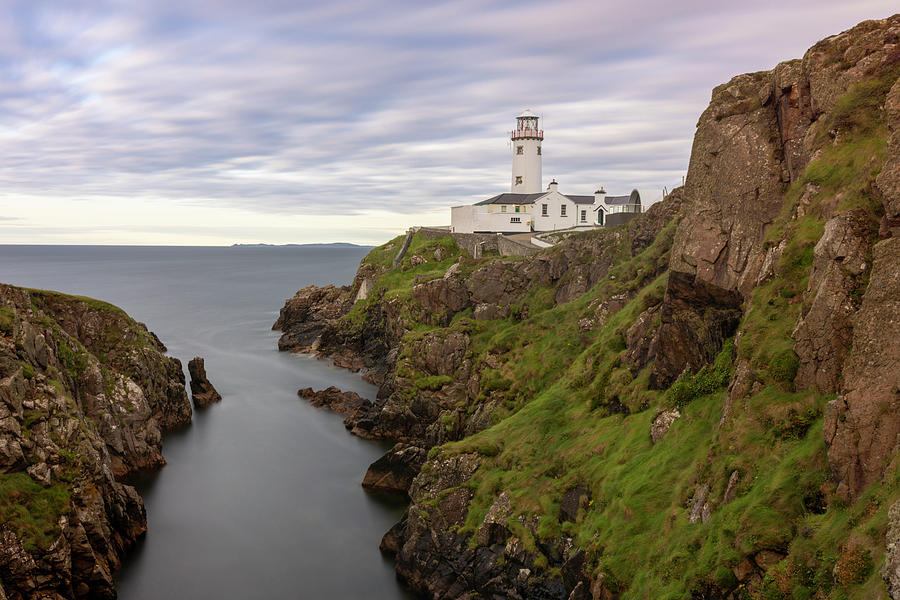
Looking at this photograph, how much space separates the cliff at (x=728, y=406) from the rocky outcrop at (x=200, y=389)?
33173 millimetres

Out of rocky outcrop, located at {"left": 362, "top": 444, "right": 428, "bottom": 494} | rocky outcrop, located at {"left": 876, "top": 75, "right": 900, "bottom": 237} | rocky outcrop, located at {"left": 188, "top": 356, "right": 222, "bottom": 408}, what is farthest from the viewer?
rocky outcrop, located at {"left": 188, "top": 356, "right": 222, "bottom": 408}

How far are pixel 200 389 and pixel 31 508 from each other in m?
44.7

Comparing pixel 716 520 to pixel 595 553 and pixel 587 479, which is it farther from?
pixel 587 479

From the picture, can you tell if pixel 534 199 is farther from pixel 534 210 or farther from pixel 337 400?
pixel 337 400

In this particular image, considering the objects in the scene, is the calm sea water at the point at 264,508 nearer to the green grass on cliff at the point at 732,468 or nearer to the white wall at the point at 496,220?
the green grass on cliff at the point at 732,468

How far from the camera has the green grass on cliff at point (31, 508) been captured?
35.9 meters

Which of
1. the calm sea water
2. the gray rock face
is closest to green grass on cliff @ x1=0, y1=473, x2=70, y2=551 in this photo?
the calm sea water

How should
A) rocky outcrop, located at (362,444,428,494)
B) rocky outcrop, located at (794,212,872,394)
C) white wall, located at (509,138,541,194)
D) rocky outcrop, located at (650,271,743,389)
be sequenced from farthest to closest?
white wall, located at (509,138,541,194) → rocky outcrop, located at (362,444,428,494) → rocky outcrop, located at (650,271,743,389) → rocky outcrop, located at (794,212,872,394)

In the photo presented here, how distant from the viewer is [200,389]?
8156cm

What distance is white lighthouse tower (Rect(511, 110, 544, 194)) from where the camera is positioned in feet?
390

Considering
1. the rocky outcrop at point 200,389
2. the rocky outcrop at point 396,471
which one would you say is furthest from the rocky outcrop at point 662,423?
the rocky outcrop at point 200,389

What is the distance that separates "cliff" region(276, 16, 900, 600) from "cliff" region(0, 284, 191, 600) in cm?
1821

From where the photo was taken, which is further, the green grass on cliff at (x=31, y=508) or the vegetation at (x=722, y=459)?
the green grass on cliff at (x=31, y=508)

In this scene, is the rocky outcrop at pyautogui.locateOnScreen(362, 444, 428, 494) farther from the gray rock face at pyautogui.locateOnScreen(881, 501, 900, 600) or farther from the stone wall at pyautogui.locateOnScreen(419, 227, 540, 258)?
the stone wall at pyautogui.locateOnScreen(419, 227, 540, 258)
